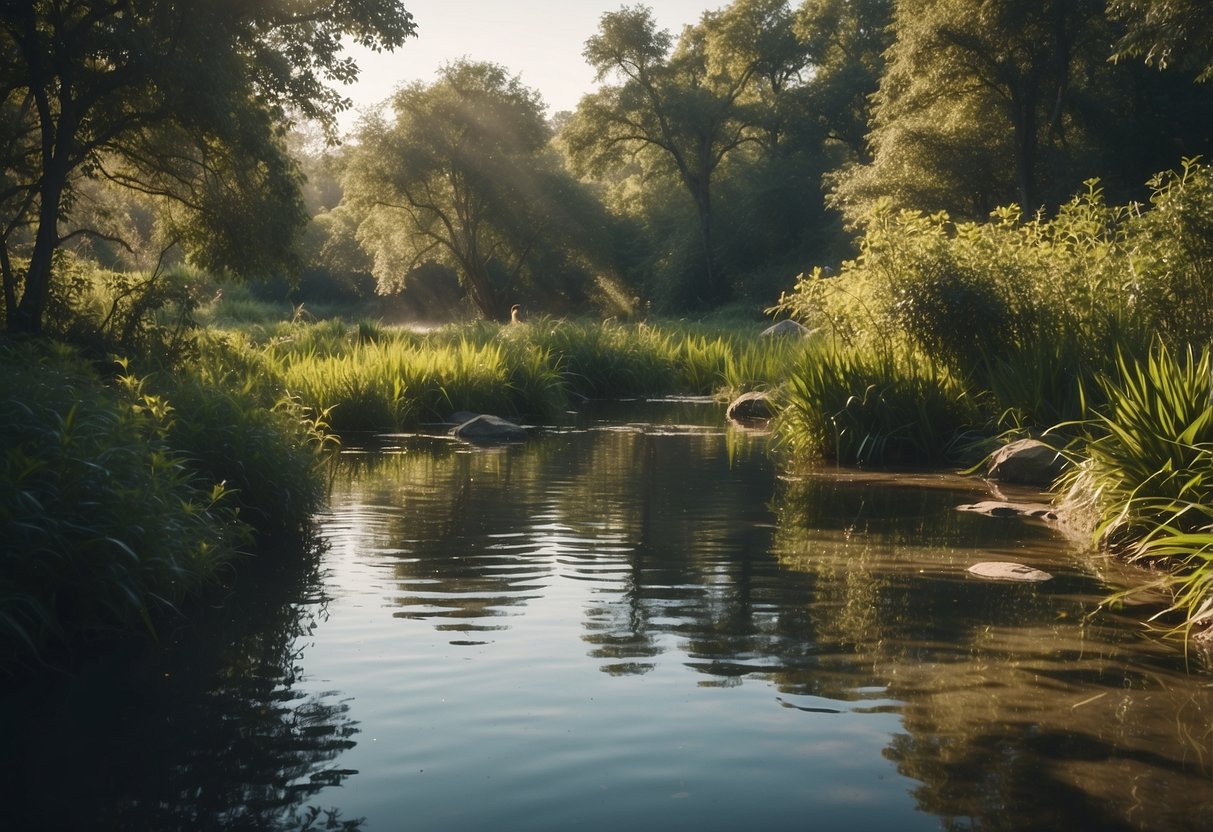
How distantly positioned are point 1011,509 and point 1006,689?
5318 mm

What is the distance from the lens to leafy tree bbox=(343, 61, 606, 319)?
48938mm

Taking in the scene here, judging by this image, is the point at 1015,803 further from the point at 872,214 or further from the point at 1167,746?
the point at 872,214

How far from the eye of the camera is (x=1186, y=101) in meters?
36.6

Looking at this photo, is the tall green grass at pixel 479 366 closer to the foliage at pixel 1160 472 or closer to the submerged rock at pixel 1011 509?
the submerged rock at pixel 1011 509

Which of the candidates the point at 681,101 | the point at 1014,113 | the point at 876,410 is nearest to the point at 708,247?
the point at 681,101

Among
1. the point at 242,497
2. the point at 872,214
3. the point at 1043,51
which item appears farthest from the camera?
the point at 1043,51

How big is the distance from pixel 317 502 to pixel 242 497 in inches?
26.1

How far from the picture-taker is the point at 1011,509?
34.3ft

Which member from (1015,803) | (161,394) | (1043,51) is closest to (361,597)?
(161,394)

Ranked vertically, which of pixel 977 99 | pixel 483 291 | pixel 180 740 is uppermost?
pixel 977 99

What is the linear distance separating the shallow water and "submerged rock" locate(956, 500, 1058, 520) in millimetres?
991

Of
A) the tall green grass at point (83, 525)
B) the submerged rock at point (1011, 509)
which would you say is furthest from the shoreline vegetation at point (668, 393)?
the submerged rock at point (1011, 509)

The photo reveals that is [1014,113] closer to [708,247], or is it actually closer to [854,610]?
[708,247]

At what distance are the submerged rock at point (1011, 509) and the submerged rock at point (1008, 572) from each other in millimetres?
2284
